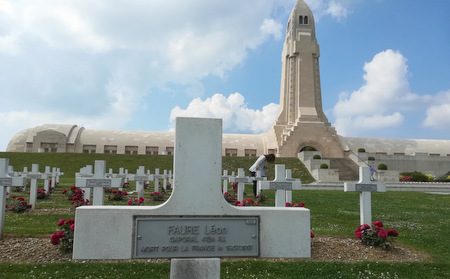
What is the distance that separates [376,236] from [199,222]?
395 cm

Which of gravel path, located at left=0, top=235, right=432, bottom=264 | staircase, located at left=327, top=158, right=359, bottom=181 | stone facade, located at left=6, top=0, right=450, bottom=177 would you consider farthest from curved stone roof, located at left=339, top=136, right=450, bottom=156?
gravel path, located at left=0, top=235, right=432, bottom=264

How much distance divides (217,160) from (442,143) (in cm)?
6340

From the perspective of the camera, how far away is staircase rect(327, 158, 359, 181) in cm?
2945

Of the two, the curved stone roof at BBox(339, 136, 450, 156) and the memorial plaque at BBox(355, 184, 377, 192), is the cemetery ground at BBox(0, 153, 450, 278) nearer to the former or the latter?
the memorial plaque at BBox(355, 184, 377, 192)

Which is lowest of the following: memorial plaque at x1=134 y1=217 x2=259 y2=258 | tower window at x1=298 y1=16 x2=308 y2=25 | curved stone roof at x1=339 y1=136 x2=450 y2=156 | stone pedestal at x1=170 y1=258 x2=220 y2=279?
stone pedestal at x1=170 y1=258 x2=220 y2=279

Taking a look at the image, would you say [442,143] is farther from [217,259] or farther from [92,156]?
[217,259]

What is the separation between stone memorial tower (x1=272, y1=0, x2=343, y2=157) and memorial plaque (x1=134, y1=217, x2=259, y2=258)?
37072mm

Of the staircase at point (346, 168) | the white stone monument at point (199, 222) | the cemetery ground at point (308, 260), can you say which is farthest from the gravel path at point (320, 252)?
the staircase at point (346, 168)

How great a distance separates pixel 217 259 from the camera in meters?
2.65

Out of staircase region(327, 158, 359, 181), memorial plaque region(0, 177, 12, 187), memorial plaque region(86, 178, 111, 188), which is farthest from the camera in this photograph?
staircase region(327, 158, 359, 181)

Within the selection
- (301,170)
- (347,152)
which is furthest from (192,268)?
(347,152)

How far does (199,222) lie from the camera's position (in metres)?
2.73

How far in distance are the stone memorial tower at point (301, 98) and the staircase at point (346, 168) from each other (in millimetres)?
6123

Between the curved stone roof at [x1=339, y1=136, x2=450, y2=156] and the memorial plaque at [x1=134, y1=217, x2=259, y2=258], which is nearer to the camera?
the memorial plaque at [x1=134, y1=217, x2=259, y2=258]
